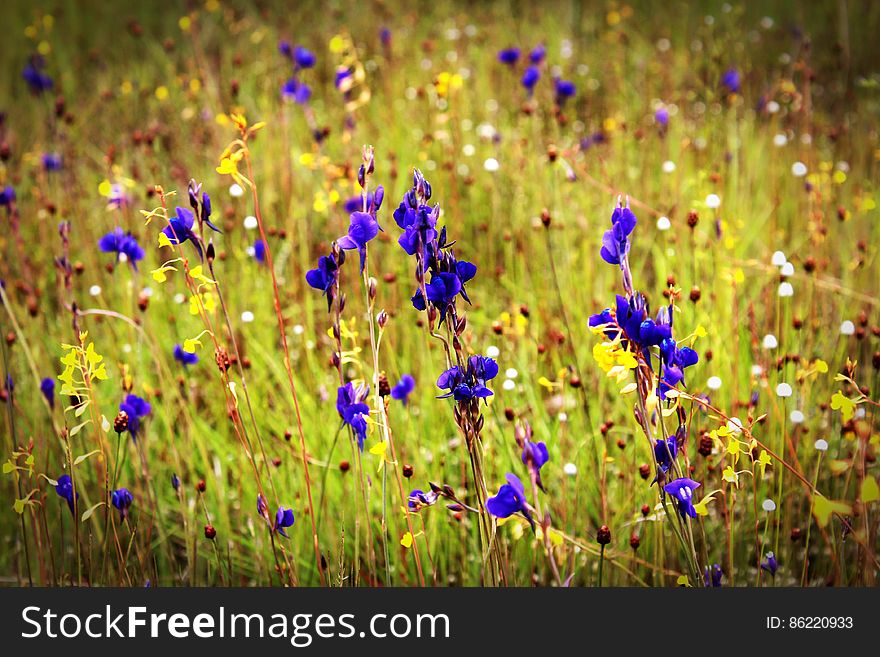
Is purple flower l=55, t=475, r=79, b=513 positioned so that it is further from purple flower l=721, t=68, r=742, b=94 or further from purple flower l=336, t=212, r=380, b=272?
purple flower l=721, t=68, r=742, b=94

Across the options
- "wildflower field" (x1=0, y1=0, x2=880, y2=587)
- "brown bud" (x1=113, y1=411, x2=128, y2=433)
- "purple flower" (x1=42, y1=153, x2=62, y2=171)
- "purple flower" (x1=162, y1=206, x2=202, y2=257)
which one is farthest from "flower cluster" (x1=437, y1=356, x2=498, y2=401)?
"purple flower" (x1=42, y1=153, x2=62, y2=171)

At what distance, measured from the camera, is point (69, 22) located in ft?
18.1

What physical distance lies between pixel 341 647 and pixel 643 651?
496mm

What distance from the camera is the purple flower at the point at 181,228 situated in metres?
1.51

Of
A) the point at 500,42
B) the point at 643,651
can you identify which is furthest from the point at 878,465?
the point at 500,42

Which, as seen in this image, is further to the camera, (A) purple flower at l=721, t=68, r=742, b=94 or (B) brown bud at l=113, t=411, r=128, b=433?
(A) purple flower at l=721, t=68, r=742, b=94

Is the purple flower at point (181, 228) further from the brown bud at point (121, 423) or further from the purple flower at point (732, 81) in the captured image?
the purple flower at point (732, 81)

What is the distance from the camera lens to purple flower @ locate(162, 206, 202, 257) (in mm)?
1508

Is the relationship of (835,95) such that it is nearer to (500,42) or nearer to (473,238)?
(500,42)

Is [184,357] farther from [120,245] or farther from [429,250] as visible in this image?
[429,250]

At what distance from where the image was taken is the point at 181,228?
1.55 m

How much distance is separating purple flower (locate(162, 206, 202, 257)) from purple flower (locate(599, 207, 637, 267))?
2.40 feet

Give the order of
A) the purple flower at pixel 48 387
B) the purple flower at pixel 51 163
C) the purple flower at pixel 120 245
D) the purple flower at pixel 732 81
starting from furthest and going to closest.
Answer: the purple flower at pixel 732 81
the purple flower at pixel 51 163
the purple flower at pixel 120 245
the purple flower at pixel 48 387

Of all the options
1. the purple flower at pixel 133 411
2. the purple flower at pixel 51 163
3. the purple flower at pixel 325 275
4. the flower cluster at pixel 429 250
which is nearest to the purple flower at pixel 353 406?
the purple flower at pixel 325 275
